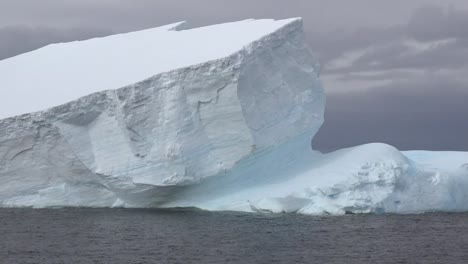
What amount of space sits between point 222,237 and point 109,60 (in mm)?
8821

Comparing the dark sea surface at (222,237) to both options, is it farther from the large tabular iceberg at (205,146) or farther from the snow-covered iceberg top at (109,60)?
the snow-covered iceberg top at (109,60)

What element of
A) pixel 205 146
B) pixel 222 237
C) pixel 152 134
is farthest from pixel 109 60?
pixel 222 237

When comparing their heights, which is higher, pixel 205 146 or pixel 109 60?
pixel 109 60

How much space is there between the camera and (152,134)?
2144cm

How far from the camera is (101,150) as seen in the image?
21672 mm

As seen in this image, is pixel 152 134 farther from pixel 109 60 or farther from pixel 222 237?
pixel 222 237

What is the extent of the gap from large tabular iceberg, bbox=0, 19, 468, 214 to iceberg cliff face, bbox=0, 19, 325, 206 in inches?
1.0

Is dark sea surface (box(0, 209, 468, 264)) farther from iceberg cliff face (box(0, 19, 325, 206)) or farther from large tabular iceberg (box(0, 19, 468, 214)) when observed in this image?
iceberg cliff face (box(0, 19, 325, 206))

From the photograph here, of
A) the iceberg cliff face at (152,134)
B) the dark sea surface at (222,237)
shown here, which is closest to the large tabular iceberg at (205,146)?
the iceberg cliff face at (152,134)

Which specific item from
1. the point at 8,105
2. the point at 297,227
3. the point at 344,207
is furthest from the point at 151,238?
the point at 8,105

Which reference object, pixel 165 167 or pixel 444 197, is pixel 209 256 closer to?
pixel 165 167

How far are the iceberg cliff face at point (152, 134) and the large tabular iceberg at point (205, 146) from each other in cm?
3

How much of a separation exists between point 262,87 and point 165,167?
3350 millimetres

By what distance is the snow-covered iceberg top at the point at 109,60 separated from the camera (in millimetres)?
22250
